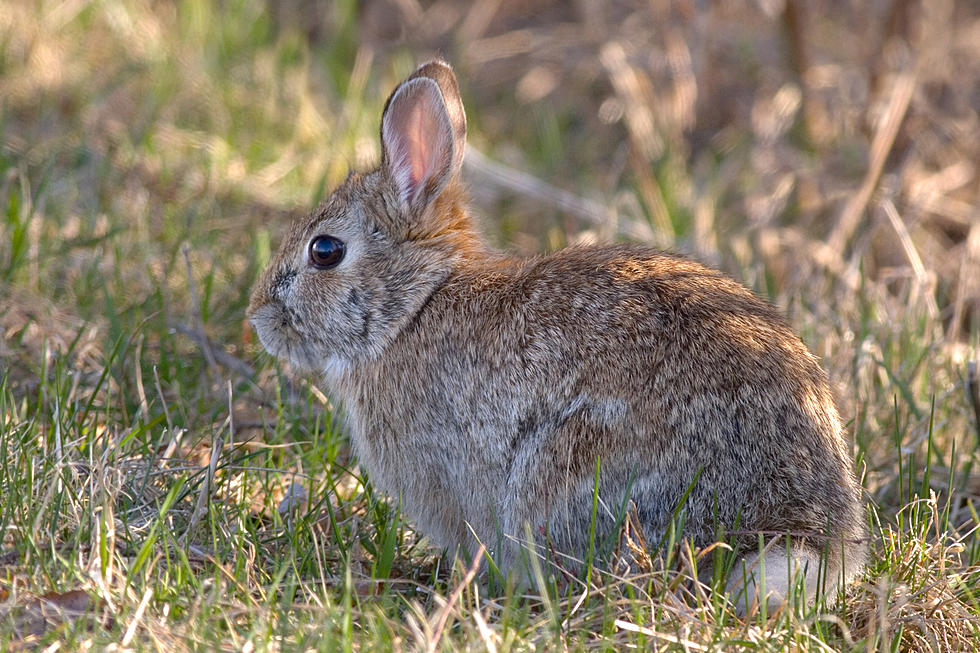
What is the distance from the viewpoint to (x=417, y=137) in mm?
3645

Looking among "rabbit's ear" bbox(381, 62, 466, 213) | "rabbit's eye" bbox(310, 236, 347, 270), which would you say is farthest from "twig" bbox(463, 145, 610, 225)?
"rabbit's eye" bbox(310, 236, 347, 270)

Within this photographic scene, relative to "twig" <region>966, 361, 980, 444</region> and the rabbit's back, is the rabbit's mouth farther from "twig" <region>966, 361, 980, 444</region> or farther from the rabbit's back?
"twig" <region>966, 361, 980, 444</region>

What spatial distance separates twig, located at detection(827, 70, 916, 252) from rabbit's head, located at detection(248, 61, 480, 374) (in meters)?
2.87

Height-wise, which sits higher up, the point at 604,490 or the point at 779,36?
the point at 779,36

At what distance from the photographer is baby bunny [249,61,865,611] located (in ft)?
9.66

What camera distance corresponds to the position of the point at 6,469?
3.04 meters

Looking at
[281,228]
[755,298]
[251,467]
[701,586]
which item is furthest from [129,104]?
[701,586]

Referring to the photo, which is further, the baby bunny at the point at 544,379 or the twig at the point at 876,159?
the twig at the point at 876,159

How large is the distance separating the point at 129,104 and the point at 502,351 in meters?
3.84

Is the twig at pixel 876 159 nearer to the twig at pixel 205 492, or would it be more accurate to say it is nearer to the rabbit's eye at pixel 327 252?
the rabbit's eye at pixel 327 252

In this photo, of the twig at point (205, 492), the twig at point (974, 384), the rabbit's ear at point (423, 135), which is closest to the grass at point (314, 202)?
the twig at point (205, 492)

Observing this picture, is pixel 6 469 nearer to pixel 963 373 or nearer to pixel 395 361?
pixel 395 361

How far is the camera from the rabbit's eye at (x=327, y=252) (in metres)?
3.65

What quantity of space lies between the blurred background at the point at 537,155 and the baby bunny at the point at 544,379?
0.63m
